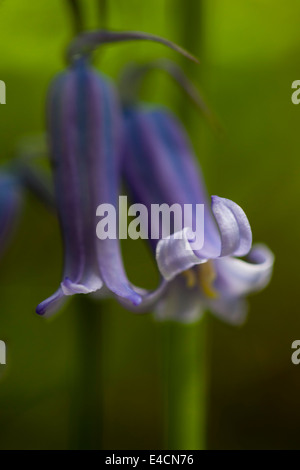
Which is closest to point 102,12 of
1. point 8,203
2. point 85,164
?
point 85,164

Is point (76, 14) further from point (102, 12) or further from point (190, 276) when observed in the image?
point (190, 276)

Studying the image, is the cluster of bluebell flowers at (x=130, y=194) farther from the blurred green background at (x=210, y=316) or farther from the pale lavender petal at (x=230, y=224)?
the blurred green background at (x=210, y=316)

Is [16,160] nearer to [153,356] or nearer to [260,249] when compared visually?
[260,249]

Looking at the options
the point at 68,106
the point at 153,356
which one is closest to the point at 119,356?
the point at 153,356

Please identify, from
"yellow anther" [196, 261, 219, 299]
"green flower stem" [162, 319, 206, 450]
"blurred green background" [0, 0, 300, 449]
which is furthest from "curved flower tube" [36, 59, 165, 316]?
"blurred green background" [0, 0, 300, 449]

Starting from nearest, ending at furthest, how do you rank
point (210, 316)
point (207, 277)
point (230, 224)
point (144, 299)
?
point (230, 224), point (144, 299), point (207, 277), point (210, 316)

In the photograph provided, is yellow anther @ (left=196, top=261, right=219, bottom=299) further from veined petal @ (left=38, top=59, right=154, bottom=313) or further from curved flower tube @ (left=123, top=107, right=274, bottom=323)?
veined petal @ (left=38, top=59, right=154, bottom=313)
